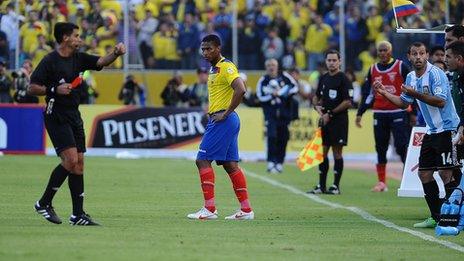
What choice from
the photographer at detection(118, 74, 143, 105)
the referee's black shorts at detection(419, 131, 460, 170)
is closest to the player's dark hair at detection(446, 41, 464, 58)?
the referee's black shorts at detection(419, 131, 460, 170)

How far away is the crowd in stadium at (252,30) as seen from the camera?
30.5m

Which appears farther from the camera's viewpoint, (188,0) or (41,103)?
(188,0)

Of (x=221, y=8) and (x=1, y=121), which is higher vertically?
(x=221, y=8)

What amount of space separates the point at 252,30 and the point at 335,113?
38.2ft

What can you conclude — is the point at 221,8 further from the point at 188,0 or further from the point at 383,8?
the point at 383,8

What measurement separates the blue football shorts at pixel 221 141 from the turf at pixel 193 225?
2.53 feet

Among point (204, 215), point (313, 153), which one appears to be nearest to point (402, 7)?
point (204, 215)

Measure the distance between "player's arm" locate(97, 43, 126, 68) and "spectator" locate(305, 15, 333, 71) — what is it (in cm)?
1839

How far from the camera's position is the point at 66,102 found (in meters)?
13.4

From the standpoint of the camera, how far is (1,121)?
2766 cm

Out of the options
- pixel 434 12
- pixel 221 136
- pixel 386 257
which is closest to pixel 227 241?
pixel 386 257

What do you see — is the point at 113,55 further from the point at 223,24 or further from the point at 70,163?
the point at 223,24

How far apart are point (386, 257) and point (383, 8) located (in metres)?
21.7

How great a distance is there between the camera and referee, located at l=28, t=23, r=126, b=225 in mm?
13305
